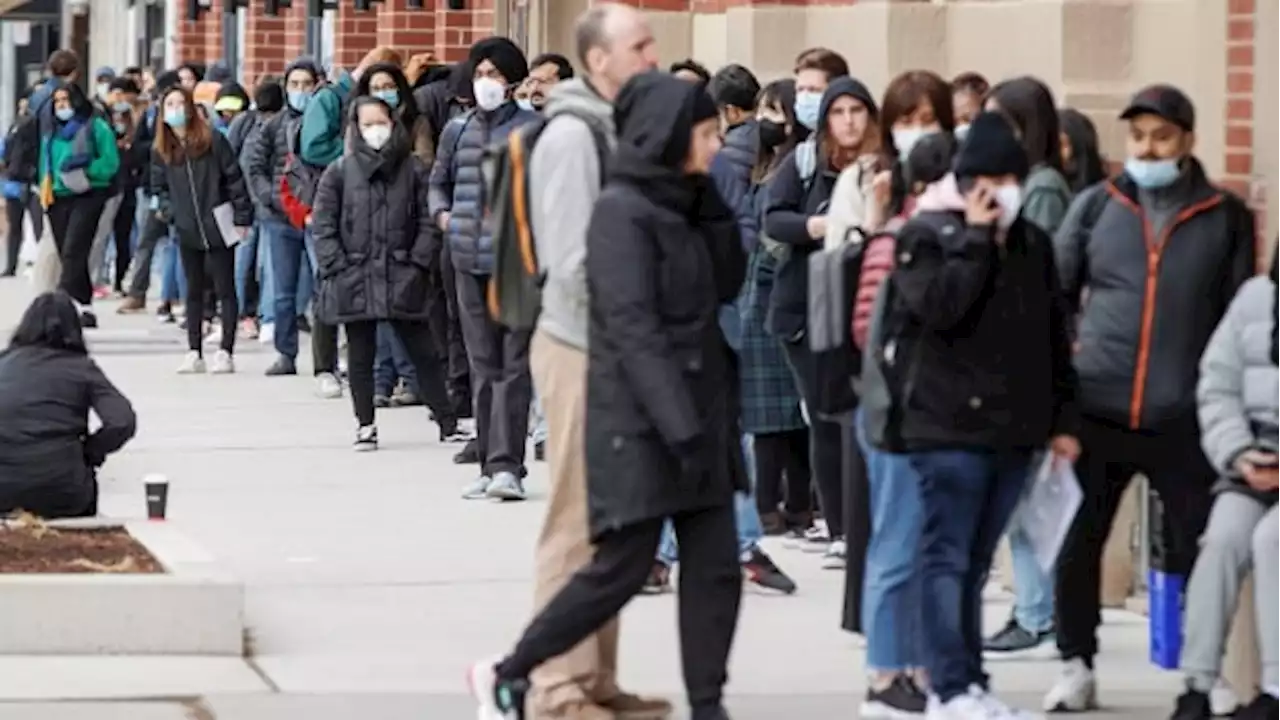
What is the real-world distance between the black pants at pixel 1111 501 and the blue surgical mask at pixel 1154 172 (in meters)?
0.68

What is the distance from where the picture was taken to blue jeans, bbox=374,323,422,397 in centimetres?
1897

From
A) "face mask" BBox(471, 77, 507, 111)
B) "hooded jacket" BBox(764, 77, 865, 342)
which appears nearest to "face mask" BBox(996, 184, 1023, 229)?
"hooded jacket" BBox(764, 77, 865, 342)

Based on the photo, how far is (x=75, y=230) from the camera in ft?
80.2

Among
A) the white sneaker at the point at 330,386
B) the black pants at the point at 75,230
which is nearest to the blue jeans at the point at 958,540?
the white sneaker at the point at 330,386

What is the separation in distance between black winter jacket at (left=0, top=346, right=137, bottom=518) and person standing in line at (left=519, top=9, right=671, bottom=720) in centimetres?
343

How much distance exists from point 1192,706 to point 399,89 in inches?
369

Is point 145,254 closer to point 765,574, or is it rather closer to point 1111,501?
point 765,574

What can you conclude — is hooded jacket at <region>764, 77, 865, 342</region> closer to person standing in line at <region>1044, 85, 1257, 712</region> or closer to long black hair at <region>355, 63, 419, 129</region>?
person standing in line at <region>1044, 85, 1257, 712</region>

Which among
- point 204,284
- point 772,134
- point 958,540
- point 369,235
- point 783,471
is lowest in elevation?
point 783,471

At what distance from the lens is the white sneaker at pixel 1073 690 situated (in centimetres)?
966

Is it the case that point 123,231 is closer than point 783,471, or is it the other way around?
point 783,471

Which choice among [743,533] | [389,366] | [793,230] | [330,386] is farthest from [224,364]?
[793,230]

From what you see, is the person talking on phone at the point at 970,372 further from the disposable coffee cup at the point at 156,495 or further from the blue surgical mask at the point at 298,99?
the blue surgical mask at the point at 298,99

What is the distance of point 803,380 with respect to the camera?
12.3 m
